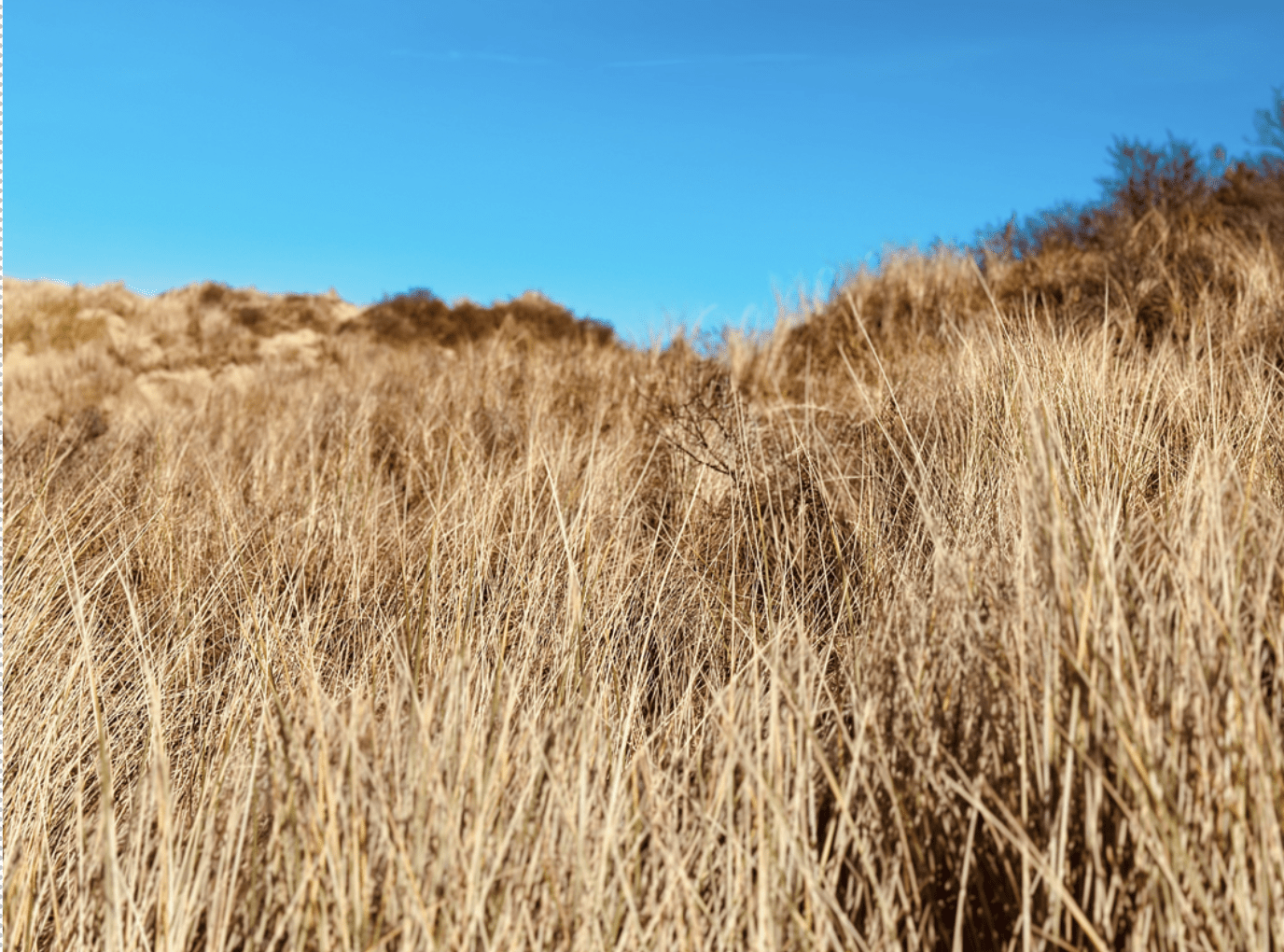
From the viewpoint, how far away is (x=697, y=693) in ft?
5.00

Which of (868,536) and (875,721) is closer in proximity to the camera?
(875,721)

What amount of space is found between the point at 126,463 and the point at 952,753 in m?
3.38

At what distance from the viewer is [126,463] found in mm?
3062

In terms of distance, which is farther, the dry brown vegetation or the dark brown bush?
the dark brown bush

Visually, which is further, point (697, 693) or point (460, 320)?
point (460, 320)

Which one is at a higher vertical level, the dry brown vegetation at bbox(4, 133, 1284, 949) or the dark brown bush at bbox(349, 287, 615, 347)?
the dark brown bush at bbox(349, 287, 615, 347)

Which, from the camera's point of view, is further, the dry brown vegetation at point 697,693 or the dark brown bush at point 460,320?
the dark brown bush at point 460,320

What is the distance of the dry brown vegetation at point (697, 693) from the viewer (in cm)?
87

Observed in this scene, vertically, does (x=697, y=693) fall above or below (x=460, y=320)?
below

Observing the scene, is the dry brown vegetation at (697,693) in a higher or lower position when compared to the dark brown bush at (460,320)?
lower

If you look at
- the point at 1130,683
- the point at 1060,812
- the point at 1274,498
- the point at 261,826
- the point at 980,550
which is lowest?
the point at 261,826

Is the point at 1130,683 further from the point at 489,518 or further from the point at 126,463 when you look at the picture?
the point at 126,463

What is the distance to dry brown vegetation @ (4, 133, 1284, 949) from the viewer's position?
2.85 feet

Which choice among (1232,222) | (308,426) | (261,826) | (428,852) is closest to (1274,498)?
(428,852)
